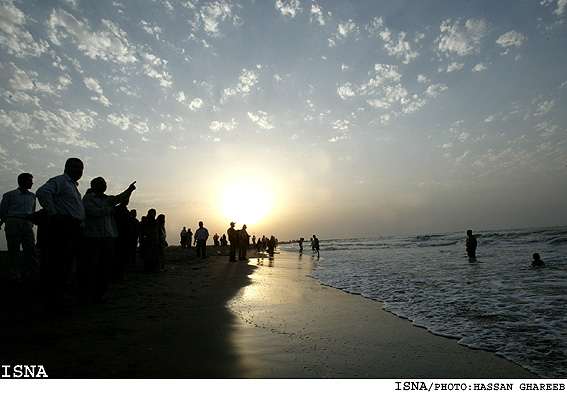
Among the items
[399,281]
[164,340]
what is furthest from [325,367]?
[399,281]

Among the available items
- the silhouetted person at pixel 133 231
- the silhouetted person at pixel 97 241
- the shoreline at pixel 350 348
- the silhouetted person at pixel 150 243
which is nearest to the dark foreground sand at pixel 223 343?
the shoreline at pixel 350 348

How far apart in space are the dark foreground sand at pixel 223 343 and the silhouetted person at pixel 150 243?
11.9 ft

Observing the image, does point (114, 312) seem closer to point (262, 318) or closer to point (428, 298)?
point (262, 318)

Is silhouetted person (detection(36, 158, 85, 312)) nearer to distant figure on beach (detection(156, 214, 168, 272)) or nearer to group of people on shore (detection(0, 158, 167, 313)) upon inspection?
group of people on shore (detection(0, 158, 167, 313))

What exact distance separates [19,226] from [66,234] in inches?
120

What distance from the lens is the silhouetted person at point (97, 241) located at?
444 centimetres

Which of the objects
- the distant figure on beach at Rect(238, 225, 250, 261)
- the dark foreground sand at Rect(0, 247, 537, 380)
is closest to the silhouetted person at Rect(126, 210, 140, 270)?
the dark foreground sand at Rect(0, 247, 537, 380)

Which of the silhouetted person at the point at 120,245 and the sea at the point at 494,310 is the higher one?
the silhouetted person at the point at 120,245

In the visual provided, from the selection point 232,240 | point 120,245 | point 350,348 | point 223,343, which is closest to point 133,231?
point 120,245

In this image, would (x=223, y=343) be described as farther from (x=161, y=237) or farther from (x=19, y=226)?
(x=161, y=237)

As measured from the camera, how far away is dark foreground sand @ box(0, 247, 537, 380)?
241 cm

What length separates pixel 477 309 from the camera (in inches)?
199

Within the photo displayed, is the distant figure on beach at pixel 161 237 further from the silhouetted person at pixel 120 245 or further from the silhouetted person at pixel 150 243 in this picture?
the silhouetted person at pixel 120 245

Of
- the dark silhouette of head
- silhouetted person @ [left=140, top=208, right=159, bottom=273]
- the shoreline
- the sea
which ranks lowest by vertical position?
the sea
